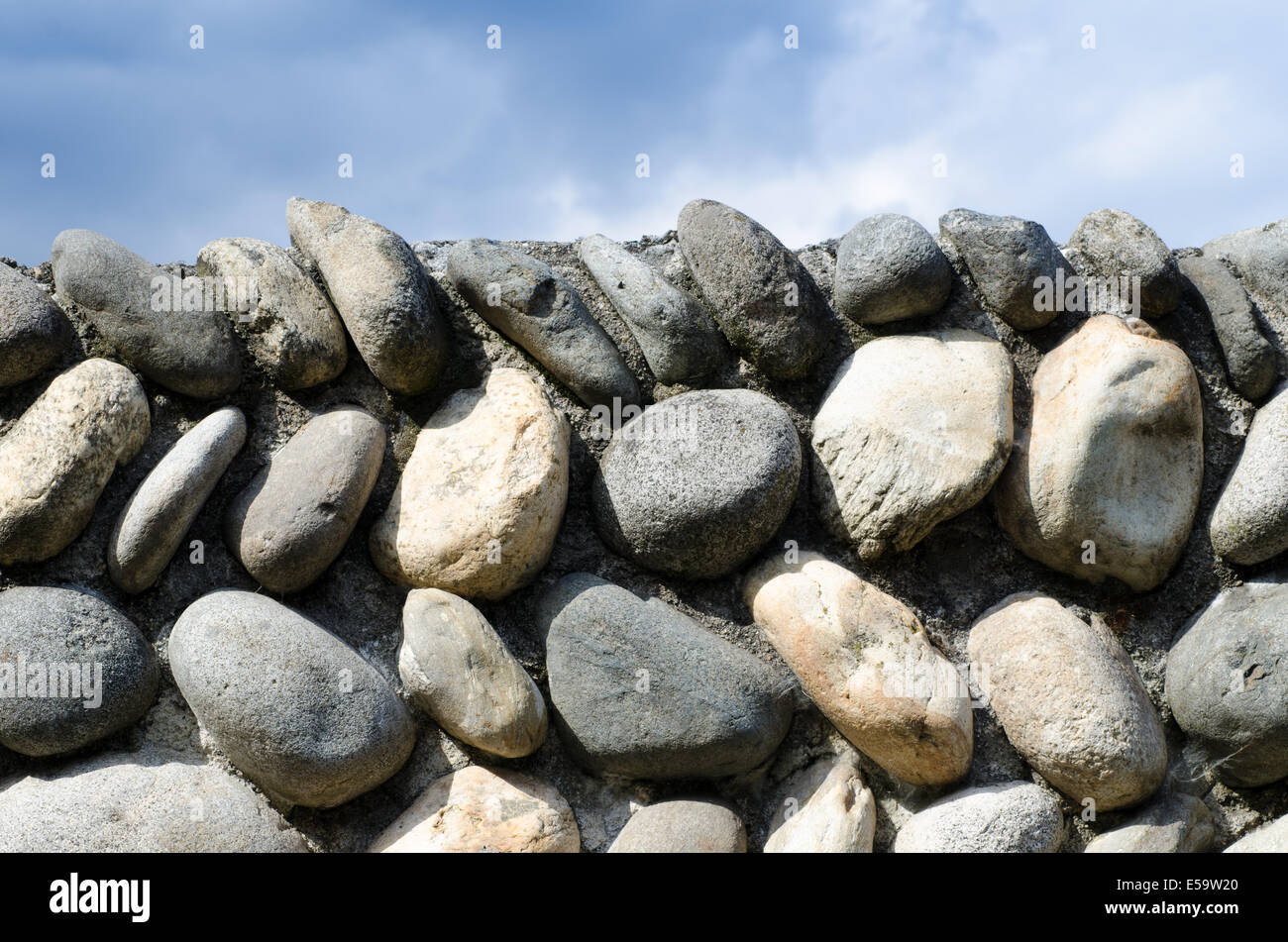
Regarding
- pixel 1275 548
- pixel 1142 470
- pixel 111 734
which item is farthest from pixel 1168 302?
pixel 111 734

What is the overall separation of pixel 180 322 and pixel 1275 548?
3.79 metres

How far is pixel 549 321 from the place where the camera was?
147 inches

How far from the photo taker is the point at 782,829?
342 cm

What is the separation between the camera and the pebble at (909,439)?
3646 mm

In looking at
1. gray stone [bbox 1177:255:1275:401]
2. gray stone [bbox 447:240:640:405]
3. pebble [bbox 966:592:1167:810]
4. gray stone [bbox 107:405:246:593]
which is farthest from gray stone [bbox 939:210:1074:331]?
gray stone [bbox 107:405:246:593]

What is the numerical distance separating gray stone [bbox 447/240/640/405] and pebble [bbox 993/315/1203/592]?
1.42m

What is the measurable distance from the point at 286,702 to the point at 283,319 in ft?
4.18

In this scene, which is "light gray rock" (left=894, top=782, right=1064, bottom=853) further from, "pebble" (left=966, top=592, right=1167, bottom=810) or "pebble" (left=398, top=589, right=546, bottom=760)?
"pebble" (left=398, top=589, right=546, bottom=760)

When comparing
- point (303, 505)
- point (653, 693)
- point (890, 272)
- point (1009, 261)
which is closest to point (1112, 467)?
point (1009, 261)

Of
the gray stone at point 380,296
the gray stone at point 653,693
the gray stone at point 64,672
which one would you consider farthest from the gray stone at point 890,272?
the gray stone at point 64,672

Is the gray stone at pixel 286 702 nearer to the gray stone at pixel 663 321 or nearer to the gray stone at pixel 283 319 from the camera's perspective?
the gray stone at pixel 283 319

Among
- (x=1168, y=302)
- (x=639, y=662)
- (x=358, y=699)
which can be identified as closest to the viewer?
(x=358, y=699)

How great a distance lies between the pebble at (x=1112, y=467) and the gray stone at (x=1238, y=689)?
275 millimetres
